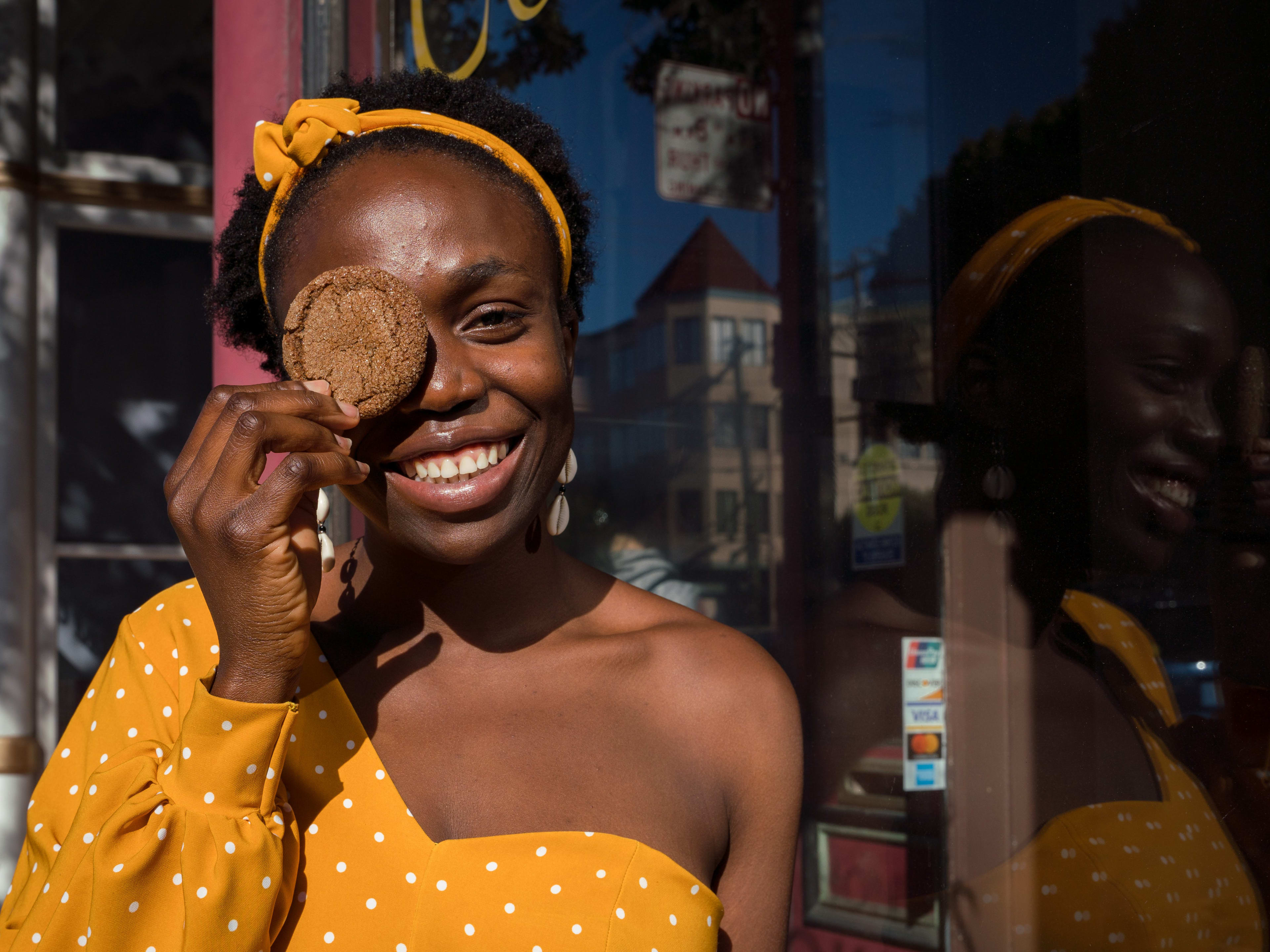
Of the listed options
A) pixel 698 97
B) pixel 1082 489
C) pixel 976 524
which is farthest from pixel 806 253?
pixel 1082 489

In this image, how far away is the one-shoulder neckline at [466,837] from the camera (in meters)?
1.61

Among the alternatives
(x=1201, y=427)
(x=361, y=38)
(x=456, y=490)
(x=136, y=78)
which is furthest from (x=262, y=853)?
(x=136, y=78)

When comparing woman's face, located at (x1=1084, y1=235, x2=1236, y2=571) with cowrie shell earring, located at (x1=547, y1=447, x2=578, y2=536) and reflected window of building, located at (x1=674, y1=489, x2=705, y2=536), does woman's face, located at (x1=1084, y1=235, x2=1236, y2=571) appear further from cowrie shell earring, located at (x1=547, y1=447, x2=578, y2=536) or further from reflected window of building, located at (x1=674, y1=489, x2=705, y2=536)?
reflected window of building, located at (x1=674, y1=489, x2=705, y2=536)

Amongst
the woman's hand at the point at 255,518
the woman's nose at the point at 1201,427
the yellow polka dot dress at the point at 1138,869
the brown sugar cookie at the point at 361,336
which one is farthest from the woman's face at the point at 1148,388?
the woman's hand at the point at 255,518

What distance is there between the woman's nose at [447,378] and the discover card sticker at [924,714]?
1128 millimetres

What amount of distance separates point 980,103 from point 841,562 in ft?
3.49

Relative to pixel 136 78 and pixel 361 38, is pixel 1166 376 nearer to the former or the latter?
pixel 361 38

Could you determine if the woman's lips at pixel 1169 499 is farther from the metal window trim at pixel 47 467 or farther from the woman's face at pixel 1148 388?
the metal window trim at pixel 47 467

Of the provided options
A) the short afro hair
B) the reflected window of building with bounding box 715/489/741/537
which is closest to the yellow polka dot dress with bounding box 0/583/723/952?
the short afro hair

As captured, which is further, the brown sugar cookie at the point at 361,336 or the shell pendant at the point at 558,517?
the shell pendant at the point at 558,517

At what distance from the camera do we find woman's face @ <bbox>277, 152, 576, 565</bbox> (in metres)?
1.57

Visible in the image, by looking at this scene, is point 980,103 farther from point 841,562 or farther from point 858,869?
point 858,869

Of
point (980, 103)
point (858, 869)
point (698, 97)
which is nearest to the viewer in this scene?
point (980, 103)

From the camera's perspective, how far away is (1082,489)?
1.70 metres
